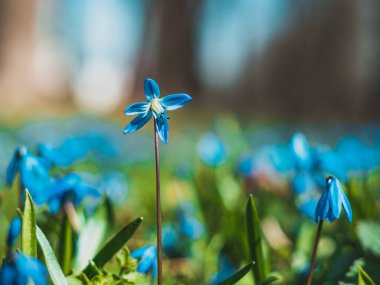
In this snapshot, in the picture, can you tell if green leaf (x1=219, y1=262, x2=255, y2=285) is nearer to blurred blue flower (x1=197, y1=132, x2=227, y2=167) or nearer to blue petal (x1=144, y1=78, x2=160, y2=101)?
blue petal (x1=144, y1=78, x2=160, y2=101)

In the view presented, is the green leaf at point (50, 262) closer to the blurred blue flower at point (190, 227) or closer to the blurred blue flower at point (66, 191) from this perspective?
the blurred blue flower at point (66, 191)

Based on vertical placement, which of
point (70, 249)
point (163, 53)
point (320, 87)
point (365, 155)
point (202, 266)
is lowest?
point (202, 266)

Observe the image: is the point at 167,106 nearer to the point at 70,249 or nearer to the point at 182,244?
the point at 70,249

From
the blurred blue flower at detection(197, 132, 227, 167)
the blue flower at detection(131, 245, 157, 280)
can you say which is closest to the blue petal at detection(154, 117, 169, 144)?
the blue flower at detection(131, 245, 157, 280)

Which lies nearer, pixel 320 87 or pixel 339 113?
pixel 339 113

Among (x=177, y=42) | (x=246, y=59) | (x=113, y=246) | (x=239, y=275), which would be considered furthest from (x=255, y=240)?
(x=246, y=59)

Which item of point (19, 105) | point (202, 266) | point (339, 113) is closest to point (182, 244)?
point (202, 266)

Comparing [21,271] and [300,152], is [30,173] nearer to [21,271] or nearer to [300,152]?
[21,271]
